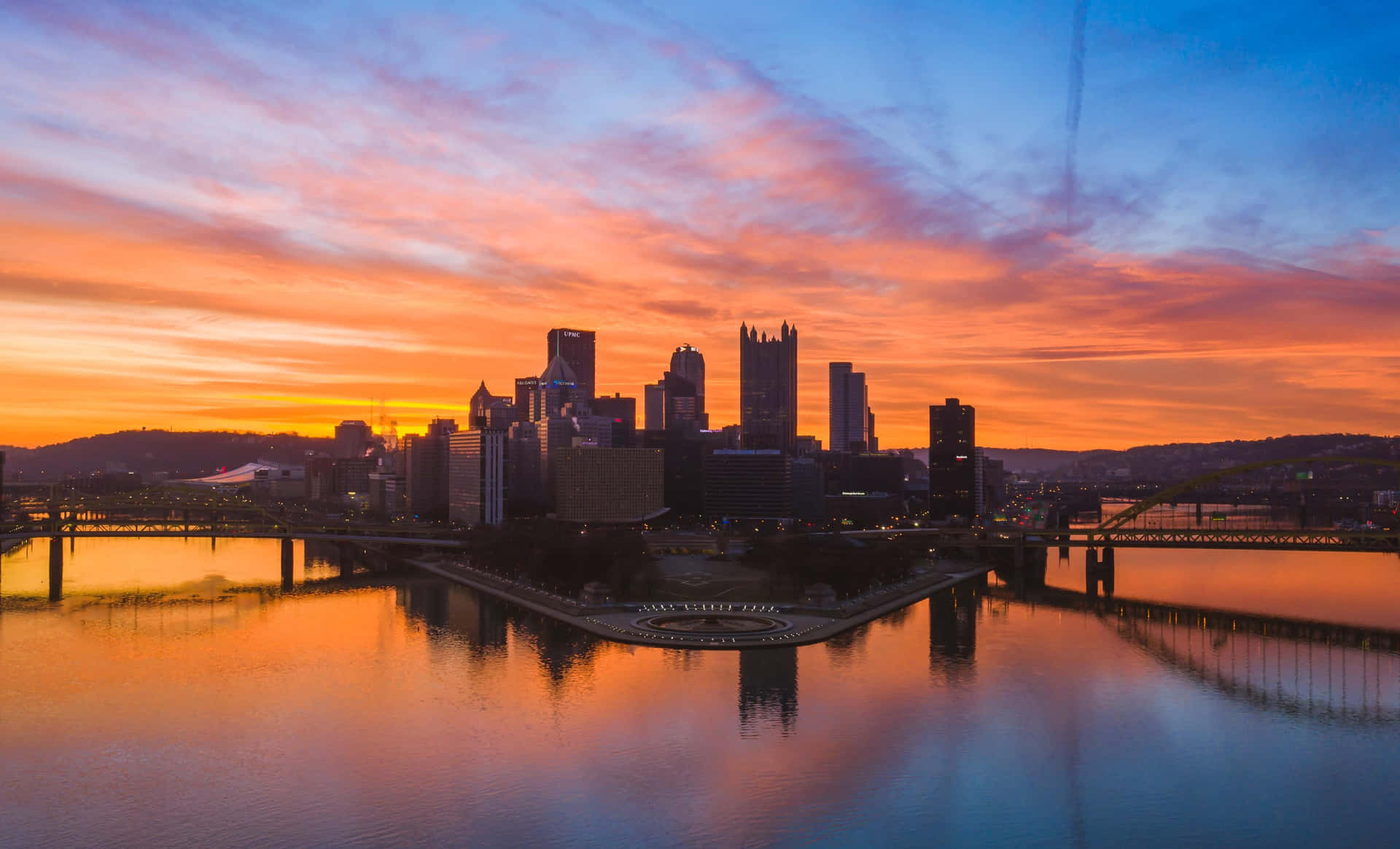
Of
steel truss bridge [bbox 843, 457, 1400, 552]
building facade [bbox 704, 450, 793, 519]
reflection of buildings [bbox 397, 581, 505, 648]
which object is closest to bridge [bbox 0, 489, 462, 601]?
reflection of buildings [bbox 397, 581, 505, 648]

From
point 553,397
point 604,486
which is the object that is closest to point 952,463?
point 604,486

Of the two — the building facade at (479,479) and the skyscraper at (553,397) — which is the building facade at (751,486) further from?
the skyscraper at (553,397)

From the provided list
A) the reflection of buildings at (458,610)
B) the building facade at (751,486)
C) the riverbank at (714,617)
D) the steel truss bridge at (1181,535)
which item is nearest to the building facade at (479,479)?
the building facade at (751,486)

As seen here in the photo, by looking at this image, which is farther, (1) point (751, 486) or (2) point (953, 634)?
(1) point (751, 486)

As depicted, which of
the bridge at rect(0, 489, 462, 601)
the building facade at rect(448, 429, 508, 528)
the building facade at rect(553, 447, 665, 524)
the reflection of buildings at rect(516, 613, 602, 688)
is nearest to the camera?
the reflection of buildings at rect(516, 613, 602, 688)

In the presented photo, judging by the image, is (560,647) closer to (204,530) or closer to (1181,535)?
(1181,535)

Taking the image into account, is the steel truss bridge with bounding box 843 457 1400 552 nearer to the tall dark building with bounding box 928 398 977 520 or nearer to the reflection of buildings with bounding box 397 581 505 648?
the reflection of buildings with bounding box 397 581 505 648
